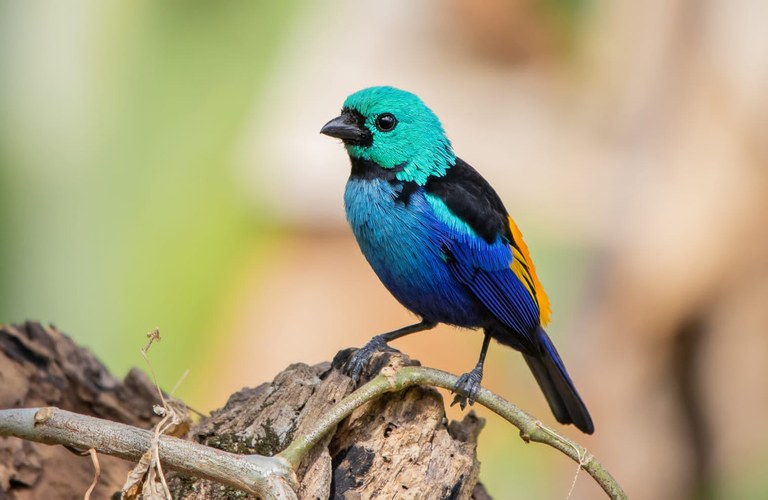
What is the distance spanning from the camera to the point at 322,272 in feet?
29.8

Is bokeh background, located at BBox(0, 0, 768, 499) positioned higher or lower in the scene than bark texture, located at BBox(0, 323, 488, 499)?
higher

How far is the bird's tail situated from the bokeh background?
3993 millimetres

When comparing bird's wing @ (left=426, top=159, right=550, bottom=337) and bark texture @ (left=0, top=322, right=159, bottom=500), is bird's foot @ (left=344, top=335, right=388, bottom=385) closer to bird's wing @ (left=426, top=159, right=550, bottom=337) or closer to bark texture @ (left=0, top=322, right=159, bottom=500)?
bird's wing @ (left=426, top=159, right=550, bottom=337)

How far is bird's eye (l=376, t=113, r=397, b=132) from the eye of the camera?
4.02 m

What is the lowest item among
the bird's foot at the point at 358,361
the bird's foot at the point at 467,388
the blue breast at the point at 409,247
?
the bird's foot at the point at 358,361

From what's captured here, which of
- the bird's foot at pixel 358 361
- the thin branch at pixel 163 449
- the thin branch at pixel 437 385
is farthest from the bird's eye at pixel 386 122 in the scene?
the thin branch at pixel 163 449

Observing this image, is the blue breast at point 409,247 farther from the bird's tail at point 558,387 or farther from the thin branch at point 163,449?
the thin branch at point 163,449

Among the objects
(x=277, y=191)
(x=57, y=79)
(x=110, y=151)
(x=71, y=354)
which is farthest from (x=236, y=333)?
(x=71, y=354)

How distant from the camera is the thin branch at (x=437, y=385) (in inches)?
115

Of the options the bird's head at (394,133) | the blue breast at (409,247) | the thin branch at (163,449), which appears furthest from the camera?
the bird's head at (394,133)

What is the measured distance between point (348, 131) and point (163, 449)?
1737mm

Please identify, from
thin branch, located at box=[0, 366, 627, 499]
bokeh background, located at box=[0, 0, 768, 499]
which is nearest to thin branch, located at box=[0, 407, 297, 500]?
thin branch, located at box=[0, 366, 627, 499]

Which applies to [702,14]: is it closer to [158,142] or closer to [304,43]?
[304,43]

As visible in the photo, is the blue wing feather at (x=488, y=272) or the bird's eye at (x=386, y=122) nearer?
the blue wing feather at (x=488, y=272)
